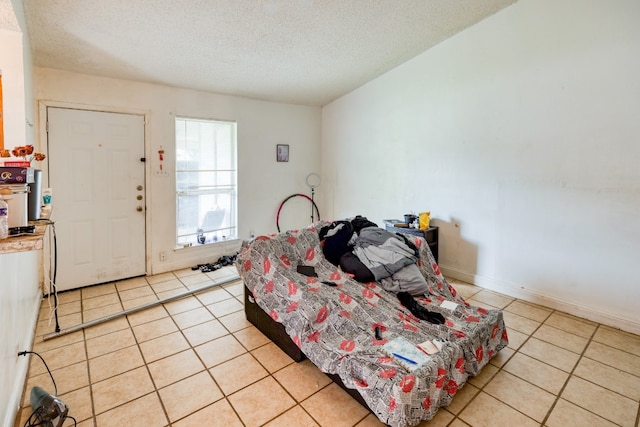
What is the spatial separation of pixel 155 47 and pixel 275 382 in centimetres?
314

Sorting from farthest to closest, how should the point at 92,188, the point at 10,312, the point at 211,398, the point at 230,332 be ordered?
1. the point at 92,188
2. the point at 230,332
3. the point at 211,398
4. the point at 10,312

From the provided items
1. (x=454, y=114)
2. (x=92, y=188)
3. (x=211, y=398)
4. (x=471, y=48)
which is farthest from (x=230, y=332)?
(x=471, y=48)

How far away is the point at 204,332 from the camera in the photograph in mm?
2717

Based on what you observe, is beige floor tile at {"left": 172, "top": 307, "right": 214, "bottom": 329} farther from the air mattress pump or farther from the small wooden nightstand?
the small wooden nightstand

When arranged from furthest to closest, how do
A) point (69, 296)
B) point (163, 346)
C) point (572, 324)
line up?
1. point (69, 296)
2. point (572, 324)
3. point (163, 346)

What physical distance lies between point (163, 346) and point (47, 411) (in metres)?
0.86

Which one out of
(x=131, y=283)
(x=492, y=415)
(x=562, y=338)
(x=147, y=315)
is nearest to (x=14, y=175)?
(x=147, y=315)

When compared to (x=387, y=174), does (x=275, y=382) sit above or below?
below

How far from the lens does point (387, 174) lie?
4641mm

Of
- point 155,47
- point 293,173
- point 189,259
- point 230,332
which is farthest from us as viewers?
point 293,173

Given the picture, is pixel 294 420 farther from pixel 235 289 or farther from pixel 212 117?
pixel 212 117

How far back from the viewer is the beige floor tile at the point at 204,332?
2596 mm

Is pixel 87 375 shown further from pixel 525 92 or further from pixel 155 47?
pixel 525 92

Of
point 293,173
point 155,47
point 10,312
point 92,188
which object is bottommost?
point 10,312
